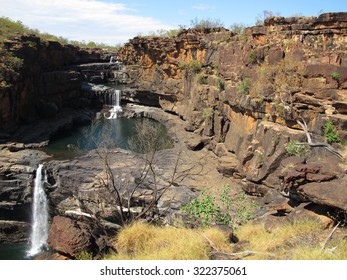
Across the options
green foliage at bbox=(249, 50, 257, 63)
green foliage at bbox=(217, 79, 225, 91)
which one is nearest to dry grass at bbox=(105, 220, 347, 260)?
green foliage at bbox=(249, 50, 257, 63)

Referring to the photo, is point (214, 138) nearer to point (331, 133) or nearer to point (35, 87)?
point (331, 133)

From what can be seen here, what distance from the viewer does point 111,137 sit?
28891 mm

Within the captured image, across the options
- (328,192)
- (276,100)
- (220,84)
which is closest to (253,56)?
(276,100)

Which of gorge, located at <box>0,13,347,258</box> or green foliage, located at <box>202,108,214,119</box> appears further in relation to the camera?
green foliage, located at <box>202,108,214,119</box>

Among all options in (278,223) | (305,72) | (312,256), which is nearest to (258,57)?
(305,72)

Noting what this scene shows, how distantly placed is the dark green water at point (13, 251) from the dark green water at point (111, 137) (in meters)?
6.28

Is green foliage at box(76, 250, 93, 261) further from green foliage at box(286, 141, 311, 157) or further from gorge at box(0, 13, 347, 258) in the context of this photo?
green foliage at box(286, 141, 311, 157)

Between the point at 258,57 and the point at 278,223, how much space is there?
12459mm

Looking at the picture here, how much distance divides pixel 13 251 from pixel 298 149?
632 inches

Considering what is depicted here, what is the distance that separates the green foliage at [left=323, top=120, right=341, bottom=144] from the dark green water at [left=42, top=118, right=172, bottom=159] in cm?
1051

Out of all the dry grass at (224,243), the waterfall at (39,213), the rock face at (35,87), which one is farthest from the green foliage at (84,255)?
the rock face at (35,87)

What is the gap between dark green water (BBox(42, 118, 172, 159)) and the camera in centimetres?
2414

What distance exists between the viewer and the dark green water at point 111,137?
24.1m

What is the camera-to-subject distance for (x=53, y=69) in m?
38.6
